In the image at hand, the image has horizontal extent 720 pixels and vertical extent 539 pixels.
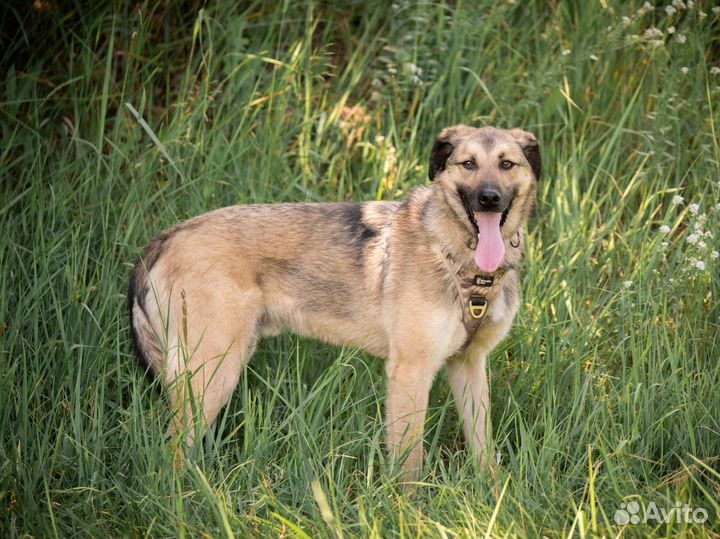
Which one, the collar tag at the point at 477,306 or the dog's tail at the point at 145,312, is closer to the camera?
the collar tag at the point at 477,306

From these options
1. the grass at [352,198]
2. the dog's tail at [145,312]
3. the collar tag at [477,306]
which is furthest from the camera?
the dog's tail at [145,312]

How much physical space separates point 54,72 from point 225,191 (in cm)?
185

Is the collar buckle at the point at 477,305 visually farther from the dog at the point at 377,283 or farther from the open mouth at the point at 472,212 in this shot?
the open mouth at the point at 472,212

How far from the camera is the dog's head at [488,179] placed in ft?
12.6

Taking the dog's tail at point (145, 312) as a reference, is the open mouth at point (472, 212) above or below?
above

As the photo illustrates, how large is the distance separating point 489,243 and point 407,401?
865mm

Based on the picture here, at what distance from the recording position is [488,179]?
385cm

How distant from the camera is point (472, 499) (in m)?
3.23

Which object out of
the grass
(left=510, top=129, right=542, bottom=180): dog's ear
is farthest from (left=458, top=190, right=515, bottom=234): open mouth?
the grass

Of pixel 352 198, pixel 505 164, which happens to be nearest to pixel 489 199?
pixel 505 164

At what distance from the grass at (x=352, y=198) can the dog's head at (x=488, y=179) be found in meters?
0.78

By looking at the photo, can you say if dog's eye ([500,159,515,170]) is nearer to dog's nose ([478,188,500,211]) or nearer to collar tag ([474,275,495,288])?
dog's nose ([478,188,500,211])

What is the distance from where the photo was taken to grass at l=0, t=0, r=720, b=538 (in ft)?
10.8

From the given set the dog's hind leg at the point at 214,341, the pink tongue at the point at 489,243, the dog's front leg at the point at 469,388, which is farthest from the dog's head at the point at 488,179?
the dog's hind leg at the point at 214,341
